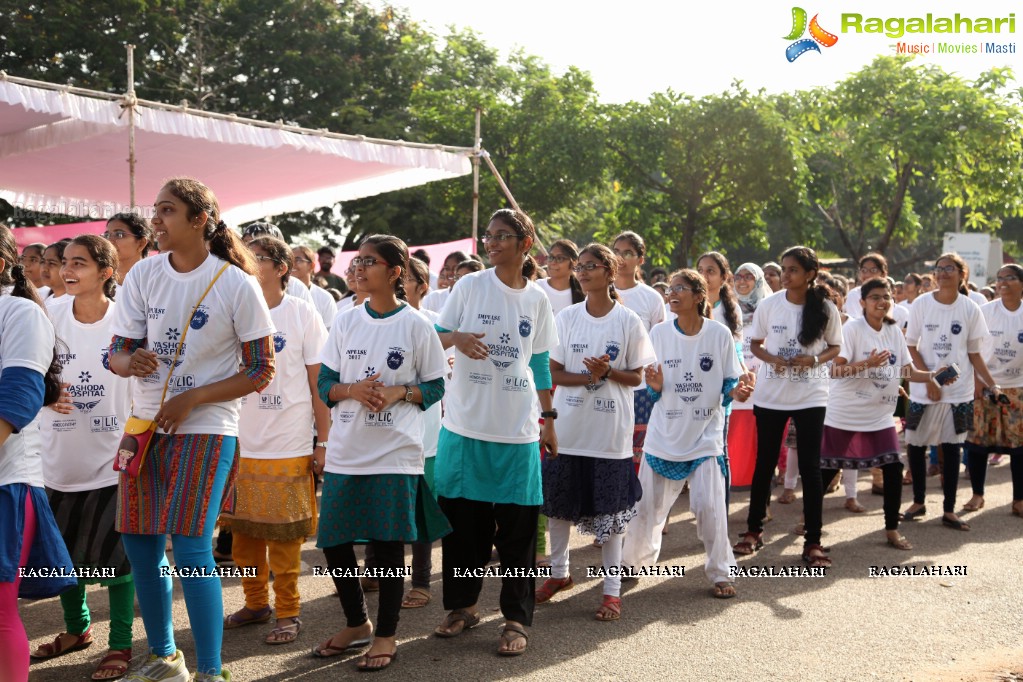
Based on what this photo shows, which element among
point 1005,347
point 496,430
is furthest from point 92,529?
point 1005,347

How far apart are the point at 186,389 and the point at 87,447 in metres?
1.18

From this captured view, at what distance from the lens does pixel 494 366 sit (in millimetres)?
5344

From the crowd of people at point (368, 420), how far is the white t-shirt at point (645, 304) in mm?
18

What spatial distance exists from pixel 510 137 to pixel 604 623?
69.2 feet

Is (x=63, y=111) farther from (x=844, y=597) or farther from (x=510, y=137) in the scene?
(x=510, y=137)

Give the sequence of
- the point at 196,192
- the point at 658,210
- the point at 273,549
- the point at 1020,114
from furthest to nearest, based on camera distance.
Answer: the point at 658,210
the point at 1020,114
the point at 273,549
the point at 196,192

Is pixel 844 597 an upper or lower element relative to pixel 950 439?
lower

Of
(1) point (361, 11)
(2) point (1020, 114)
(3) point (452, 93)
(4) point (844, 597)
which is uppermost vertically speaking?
(1) point (361, 11)

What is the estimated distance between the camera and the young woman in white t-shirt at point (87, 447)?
499 cm

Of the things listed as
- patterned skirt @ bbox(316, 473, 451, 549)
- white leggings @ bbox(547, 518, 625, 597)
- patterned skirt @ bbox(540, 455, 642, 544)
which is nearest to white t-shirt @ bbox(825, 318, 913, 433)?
white leggings @ bbox(547, 518, 625, 597)

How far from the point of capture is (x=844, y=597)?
6473 mm

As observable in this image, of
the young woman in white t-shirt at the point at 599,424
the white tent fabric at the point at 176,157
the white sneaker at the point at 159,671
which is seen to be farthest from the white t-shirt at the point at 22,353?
the white tent fabric at the point at 176,157

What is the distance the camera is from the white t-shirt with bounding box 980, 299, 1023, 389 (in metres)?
9.40

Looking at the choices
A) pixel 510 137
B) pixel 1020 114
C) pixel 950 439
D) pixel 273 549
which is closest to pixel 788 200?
pixel 1020 114
